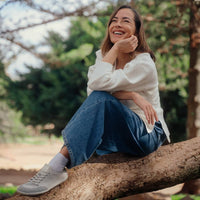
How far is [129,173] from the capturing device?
2324 mm

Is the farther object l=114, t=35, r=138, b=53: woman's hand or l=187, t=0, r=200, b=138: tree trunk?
l=187, t=0, r=200, b=138: tree trunk

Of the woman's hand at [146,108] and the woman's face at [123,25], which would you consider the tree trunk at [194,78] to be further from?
the woman's hand at [146,108]

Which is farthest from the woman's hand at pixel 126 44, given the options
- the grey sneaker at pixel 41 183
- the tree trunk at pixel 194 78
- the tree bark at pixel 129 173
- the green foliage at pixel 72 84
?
the green foliage at pixel 72 84

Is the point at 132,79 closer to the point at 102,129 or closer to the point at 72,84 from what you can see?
the point at 102,129

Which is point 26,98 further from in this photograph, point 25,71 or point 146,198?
point 146,198

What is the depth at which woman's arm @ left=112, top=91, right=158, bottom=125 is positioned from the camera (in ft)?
6.77

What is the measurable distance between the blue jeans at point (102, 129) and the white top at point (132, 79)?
0.06 metres

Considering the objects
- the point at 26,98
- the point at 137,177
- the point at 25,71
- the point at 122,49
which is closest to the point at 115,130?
the point at 137,177

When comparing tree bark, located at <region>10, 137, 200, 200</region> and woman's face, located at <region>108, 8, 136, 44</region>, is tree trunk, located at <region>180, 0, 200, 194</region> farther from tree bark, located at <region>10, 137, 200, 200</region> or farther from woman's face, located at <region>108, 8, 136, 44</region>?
woman's face, located at <region>108, 8, 136, 44</region>

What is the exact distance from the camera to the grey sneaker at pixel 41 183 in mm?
2006

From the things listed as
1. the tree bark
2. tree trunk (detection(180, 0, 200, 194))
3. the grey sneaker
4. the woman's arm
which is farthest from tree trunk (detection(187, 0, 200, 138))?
the grey sneaker

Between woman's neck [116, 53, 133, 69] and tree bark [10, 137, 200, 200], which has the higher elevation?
woman's neck [116, 53, 133, 69]

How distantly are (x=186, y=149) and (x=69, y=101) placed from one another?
35.0 feet

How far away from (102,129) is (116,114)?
159 millimetres
